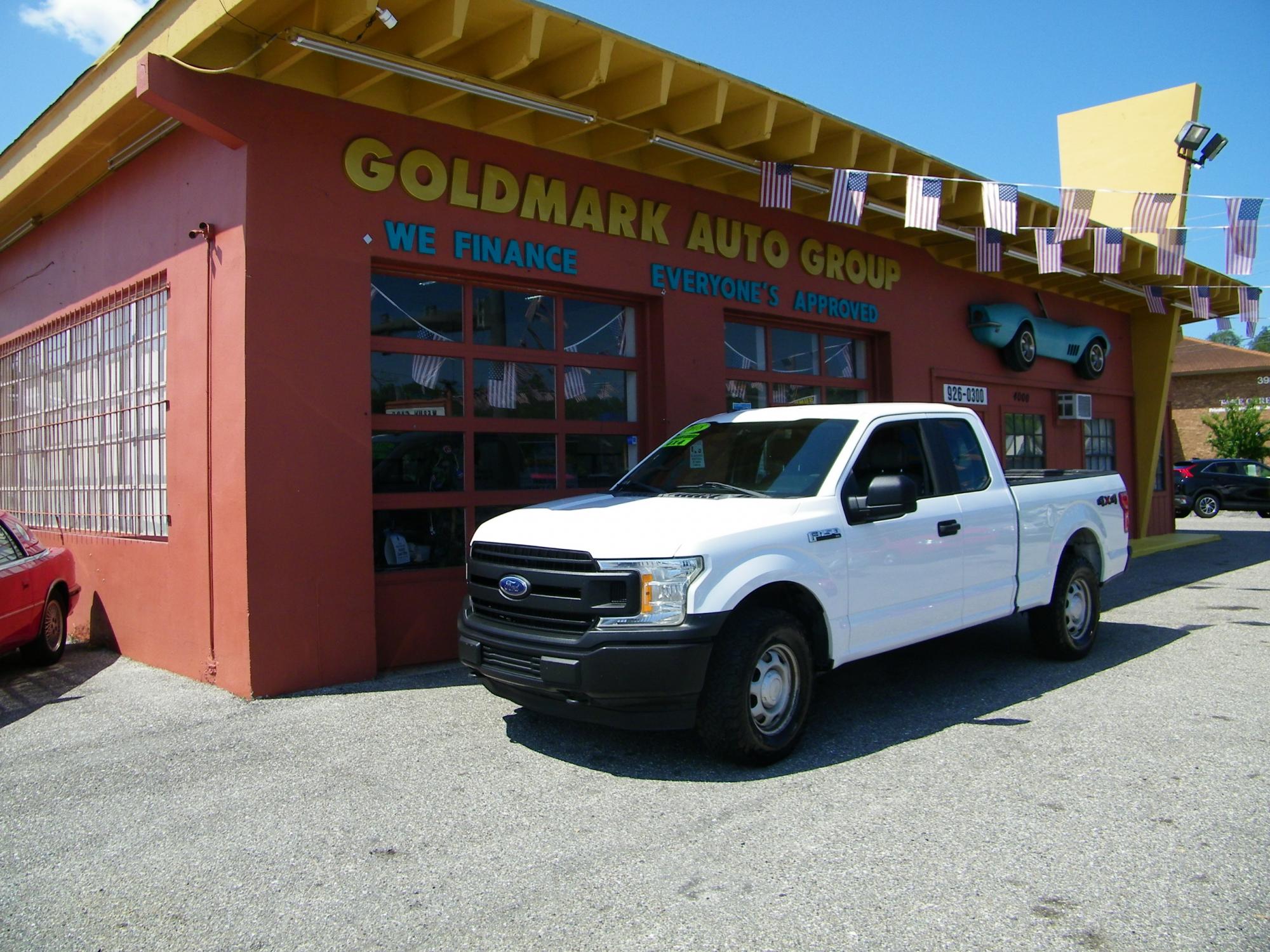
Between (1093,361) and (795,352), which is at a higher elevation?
(1093,361)

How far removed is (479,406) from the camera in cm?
812

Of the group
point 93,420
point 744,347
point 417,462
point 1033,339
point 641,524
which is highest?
point 1033,339

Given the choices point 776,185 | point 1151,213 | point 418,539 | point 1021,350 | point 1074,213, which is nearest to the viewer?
point 418,539

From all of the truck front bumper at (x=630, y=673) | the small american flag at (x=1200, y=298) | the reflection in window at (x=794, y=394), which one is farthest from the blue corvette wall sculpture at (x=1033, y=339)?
the truck front bumper at (x=630, y=673)

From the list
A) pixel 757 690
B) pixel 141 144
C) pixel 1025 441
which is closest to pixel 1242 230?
pixel 1025 441

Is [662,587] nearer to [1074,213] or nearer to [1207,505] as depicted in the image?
[1074,213]

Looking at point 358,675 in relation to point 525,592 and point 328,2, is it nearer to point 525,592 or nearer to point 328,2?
point 525,592

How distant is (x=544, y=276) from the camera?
8.34 meters

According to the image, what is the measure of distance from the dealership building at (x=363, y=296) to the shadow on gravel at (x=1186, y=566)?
4.49 metres

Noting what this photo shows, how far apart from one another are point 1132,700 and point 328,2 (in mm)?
7231

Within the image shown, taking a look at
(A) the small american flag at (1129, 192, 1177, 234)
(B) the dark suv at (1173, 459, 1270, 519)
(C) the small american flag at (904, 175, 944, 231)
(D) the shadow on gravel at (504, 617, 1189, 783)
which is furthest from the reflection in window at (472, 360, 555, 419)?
(B) the dark suv at (1173, 459, 1270, 519)

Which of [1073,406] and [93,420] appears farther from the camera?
[1073,406]

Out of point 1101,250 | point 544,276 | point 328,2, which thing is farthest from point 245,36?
point 1101,250

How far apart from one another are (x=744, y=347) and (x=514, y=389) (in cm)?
317
